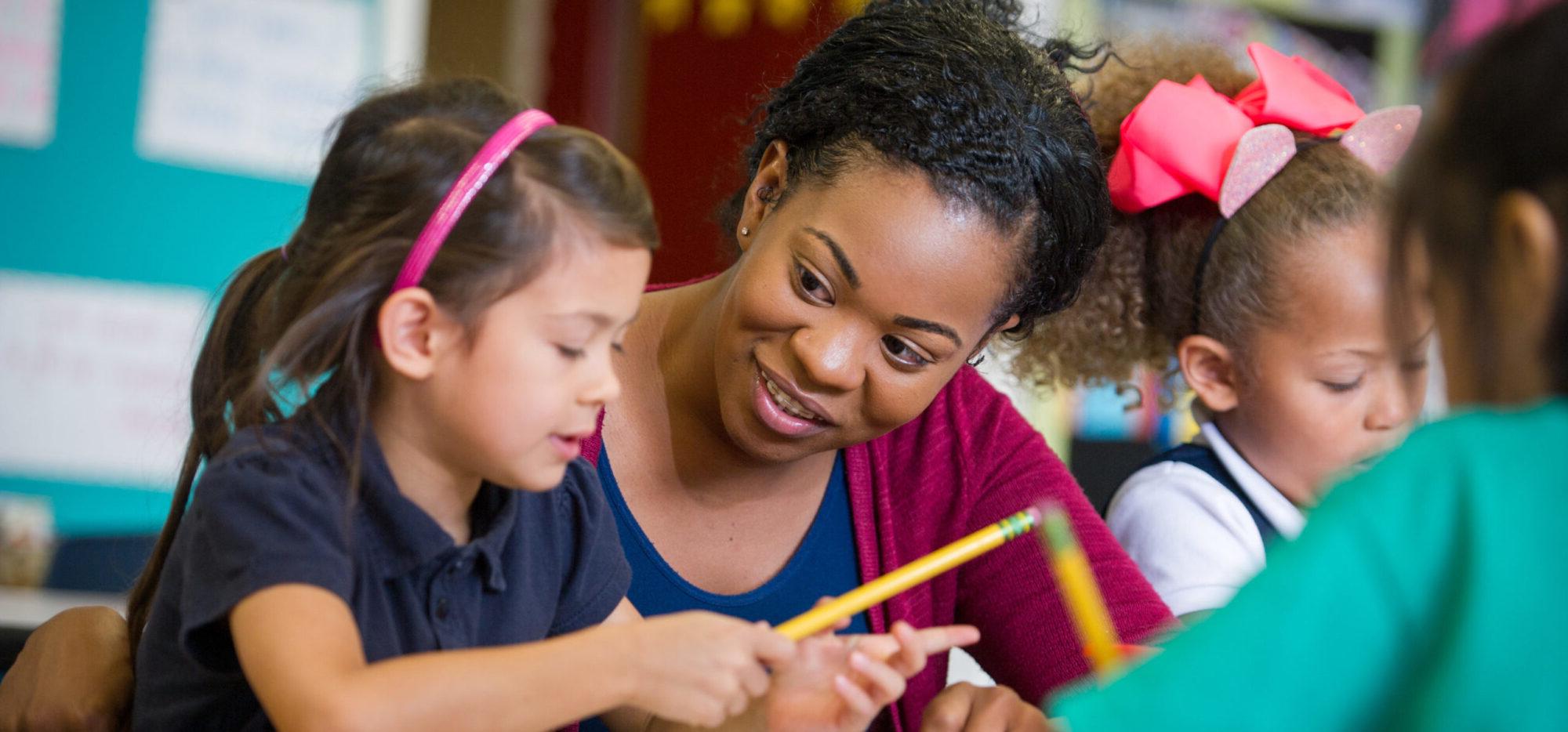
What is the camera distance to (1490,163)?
58cm

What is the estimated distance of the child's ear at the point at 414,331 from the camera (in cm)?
85

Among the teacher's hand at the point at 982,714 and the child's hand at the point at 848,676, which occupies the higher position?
the child's hand at the point at 848,676

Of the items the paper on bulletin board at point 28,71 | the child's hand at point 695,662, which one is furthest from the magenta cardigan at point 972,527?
the paper on bulletin board at point 28,71

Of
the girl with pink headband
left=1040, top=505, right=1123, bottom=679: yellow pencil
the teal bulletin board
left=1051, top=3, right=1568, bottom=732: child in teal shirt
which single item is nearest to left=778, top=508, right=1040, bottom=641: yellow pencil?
the girl with pink headband

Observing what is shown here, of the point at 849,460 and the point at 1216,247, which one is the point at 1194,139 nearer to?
the point at 1216,247

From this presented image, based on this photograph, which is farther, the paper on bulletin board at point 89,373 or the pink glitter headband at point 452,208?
the paper on bulletin board at point 89,373

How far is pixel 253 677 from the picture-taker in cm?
75

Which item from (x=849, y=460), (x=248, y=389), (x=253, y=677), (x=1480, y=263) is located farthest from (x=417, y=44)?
(x=1480, y=263)

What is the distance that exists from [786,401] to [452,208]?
1.17 feet

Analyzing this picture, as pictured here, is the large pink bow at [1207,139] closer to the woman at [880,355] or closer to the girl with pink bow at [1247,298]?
the girl with pink bow at [1247,298]

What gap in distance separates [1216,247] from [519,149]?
31.5 inches

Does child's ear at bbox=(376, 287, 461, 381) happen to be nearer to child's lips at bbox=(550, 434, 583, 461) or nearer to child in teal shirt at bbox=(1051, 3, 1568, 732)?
child's lips at bbox=(550, 434, 583, 461)

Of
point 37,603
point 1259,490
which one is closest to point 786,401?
point 1259,490

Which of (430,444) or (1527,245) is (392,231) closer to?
(430,444)
